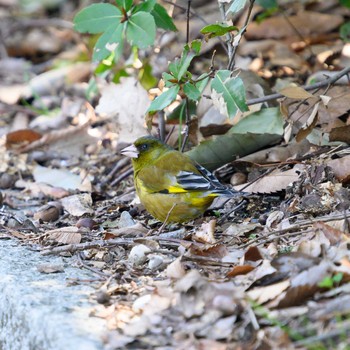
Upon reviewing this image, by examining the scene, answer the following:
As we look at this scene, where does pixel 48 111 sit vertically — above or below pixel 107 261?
below

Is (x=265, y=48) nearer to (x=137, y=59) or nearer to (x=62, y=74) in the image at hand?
(x=137, y=59)

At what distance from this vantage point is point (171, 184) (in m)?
4.84

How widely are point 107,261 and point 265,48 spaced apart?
12.1 ft

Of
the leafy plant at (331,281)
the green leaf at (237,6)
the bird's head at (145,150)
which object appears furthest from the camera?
the bird's head at (145,150)

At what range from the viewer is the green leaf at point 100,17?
4.84m

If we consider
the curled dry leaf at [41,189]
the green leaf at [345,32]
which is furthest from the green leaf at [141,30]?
the green leaf at [345,32]

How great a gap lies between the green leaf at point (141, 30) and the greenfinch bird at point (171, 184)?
2.35 feet

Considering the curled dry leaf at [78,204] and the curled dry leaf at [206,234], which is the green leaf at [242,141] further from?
the curled dry leaf at [206,234]

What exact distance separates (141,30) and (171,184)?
3.25 feet

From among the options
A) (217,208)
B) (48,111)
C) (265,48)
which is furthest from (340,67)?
(48,111)

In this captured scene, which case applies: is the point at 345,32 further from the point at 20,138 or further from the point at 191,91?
the point at 20,138

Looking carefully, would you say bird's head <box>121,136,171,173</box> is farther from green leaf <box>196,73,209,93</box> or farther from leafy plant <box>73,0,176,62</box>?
green leaf <box>196,73,209,93</box>

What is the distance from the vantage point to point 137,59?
5.89 m

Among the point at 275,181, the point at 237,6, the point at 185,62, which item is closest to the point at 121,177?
the point at 275,181
